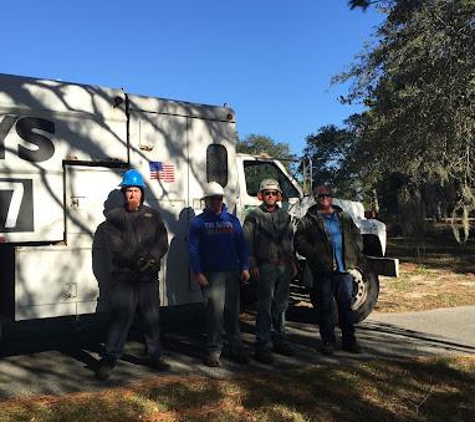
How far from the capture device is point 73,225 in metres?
6.10

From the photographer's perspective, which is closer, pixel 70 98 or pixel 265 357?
pixel 70 98

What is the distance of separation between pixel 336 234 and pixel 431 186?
17782mm

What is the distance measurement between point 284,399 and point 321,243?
206 centimetres

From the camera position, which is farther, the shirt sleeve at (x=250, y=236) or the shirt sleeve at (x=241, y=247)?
the shirt sleeve at (x=250, y=236)

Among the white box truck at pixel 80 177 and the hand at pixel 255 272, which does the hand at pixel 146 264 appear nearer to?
the white box truck at pixel 80 177

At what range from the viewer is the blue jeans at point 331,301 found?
6656 millimetres

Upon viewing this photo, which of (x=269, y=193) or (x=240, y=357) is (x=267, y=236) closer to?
(x=269, y=193)

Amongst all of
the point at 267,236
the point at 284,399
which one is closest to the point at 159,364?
the point at 284,399

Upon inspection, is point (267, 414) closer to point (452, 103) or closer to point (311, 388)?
point (311, 388)

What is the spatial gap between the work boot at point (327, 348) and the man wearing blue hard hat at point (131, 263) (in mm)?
1922

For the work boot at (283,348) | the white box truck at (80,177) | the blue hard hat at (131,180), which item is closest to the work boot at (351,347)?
the work boot at (283,348)

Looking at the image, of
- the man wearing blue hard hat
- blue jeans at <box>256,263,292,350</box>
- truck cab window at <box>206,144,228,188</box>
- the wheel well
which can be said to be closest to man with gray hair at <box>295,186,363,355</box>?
blue jeans at <box>256,263,292,350</box>

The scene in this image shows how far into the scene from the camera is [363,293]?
820 cm

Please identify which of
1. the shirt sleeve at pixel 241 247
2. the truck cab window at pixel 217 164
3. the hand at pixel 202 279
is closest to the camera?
the hand at pixel 202 279
